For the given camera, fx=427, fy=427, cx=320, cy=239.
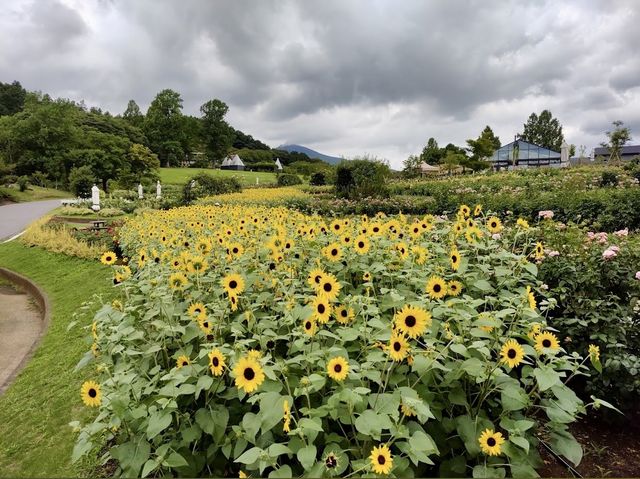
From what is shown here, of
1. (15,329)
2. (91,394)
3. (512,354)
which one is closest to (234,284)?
(91,394)

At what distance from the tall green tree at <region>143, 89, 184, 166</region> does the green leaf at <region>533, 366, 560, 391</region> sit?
65182mm

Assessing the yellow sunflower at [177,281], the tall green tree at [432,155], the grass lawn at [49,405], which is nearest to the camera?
the yellow sunflower at [177,281]

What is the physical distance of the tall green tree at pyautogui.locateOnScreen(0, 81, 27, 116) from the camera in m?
62.6

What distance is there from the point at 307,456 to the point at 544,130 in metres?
70.2

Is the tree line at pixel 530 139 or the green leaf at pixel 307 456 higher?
the tree line at pixel 530 139

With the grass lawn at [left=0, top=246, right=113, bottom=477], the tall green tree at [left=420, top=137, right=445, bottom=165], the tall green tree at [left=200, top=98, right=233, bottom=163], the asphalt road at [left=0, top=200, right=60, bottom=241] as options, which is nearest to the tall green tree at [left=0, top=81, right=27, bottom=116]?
the tall green tree at [left=200, top=98, right=233, bottom=163]

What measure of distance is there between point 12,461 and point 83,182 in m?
26.9

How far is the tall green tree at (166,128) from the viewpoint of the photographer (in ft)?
206

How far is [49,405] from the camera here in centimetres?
364

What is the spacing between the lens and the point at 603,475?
2.21 meters

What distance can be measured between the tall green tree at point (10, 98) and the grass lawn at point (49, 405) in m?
71.7

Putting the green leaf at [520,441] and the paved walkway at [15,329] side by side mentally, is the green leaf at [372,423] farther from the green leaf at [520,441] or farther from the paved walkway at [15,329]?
the paved walkway at [15,329]

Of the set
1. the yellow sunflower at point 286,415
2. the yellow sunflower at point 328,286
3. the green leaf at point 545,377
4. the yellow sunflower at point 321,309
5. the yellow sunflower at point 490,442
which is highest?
the yellow sunflower at point 328,286

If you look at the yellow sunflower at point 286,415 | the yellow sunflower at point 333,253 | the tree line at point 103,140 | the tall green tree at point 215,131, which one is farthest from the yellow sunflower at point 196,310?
the tall green tree at point 215,131
